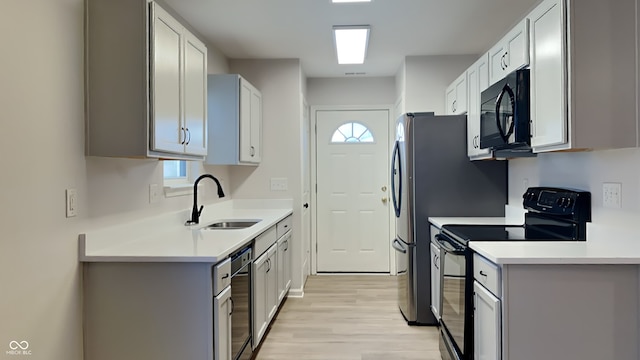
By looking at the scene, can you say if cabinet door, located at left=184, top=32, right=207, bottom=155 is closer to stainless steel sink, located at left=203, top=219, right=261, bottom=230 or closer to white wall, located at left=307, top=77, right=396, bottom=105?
stainless steel sink, located at left=203, top=219, right=261, bottom=230

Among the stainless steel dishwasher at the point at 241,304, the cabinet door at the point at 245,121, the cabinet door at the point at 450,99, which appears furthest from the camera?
the cabinet door at the point at 450,99

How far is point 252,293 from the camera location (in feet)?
8.46

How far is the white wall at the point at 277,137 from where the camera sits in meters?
4.10

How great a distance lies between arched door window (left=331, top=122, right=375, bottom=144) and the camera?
16.5ft

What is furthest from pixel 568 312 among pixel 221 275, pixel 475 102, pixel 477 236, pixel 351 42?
pixel 351 42

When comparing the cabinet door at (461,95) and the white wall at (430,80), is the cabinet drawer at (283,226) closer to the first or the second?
the white wall at (430,80)

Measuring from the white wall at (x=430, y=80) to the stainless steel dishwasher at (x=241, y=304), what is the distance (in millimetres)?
2409

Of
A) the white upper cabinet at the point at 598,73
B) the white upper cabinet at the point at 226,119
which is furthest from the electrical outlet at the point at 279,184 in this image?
the white upper cabinet at the point at 598,73

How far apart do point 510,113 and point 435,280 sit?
143 centimetres

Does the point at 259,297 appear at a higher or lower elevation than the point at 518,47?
lower

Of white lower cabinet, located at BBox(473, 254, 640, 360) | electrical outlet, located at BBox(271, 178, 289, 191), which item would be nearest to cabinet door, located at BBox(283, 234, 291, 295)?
electrical outlet, located at BBox(271, 178, 289, 191)

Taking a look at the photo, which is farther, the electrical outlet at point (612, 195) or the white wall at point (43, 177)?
the electrical outlet at point (612, 195)

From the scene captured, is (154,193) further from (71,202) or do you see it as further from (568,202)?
(568,202)

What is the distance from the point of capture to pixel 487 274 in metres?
1.95
